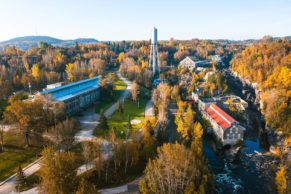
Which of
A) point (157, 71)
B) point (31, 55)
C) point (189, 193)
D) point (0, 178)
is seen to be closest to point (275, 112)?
point (189, 193)

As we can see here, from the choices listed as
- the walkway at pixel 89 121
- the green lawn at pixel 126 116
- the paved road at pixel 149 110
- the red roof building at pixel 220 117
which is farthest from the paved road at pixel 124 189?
the paved road at pixel 149 110

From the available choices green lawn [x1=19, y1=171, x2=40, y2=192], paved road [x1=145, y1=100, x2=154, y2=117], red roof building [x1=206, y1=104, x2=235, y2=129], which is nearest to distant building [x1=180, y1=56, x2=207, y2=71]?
paved road [x1=145, y1=100, x2=154, y2=117]

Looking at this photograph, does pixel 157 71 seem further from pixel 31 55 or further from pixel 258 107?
pixel 31 55

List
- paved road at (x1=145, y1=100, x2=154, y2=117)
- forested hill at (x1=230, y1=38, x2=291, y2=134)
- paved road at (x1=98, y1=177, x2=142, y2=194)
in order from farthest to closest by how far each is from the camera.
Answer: paved road at (x1=145, y1=100, x2=154, y2=117), forested hill at (x1=230, y1=38, x2=291, y2=134), paved road at (x1=98, y1=177, x2=142, y2=194)

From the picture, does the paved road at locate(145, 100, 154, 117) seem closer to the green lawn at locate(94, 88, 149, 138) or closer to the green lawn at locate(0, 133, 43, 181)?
the green lawn at locate(94, 88, 149, 138)

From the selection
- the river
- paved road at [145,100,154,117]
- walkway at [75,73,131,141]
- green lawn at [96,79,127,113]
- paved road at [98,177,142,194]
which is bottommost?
the river

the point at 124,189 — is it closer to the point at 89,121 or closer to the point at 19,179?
the point at 19,179

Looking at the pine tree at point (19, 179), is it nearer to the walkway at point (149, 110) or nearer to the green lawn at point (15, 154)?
the green lawn at point (15, 154)
